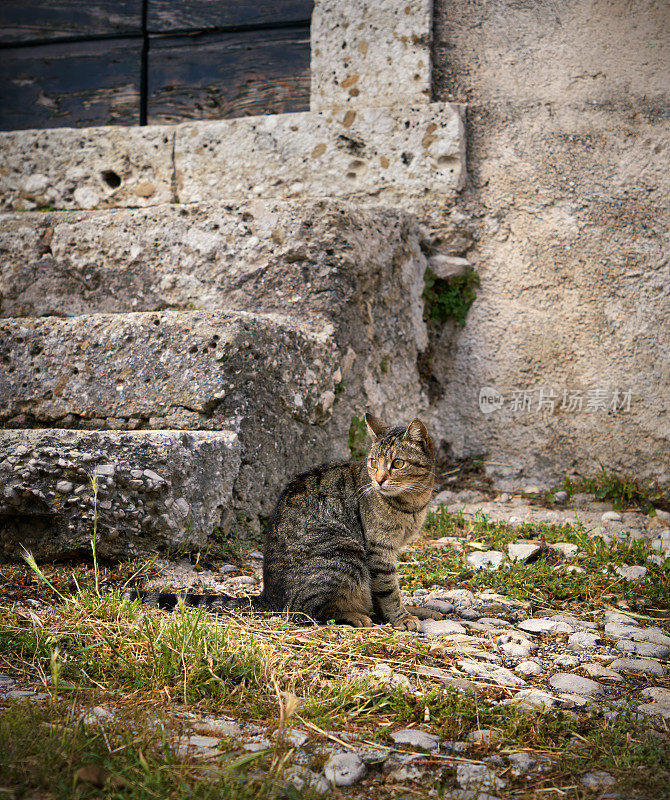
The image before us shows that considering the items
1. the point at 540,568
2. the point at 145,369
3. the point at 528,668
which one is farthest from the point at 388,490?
the point at 145,369

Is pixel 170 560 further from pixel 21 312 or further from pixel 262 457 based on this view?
pixel 21 312

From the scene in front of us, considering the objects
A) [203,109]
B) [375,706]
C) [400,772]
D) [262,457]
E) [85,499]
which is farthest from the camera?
[203,109]

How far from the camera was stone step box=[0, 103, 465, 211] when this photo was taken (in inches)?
188

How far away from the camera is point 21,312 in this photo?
4336 millimetres

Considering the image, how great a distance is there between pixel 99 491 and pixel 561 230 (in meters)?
3.35

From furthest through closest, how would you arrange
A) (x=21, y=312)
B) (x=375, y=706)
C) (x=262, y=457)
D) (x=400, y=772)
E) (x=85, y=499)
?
(x=21, y=312) < (x=262, y=457) < (x=85, y=499) < (x=375, y=706) < (x=400, y=772)

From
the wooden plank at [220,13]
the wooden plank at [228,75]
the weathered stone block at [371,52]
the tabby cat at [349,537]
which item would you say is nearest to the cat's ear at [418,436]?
the tabby cat at [349,537]

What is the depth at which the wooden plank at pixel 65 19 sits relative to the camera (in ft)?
17.7

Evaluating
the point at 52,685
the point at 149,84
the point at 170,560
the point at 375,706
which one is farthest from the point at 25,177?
the point at 375,706

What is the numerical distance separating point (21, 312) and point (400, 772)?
3643 mm

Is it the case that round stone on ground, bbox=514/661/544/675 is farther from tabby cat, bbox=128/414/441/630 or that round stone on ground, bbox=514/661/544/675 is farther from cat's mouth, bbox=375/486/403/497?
cat's mouth, bbox=375/486/403/497

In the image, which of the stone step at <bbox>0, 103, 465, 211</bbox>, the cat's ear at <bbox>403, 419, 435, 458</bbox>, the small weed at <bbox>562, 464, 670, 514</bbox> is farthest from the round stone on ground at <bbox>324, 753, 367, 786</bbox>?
the stone step at <bbox>0, 103, 465, 211</bbox>

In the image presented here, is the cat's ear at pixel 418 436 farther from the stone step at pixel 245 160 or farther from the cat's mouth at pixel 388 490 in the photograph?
the stone step at pixel 245 160

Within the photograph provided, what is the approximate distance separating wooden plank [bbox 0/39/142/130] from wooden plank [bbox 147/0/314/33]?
272mm
